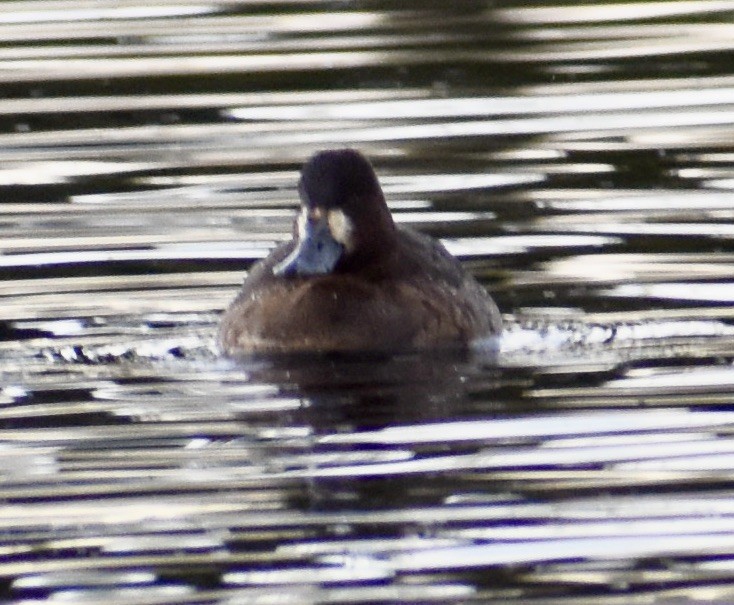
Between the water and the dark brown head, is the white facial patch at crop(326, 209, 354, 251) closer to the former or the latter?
the dark brown head

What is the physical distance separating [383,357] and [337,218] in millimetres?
742

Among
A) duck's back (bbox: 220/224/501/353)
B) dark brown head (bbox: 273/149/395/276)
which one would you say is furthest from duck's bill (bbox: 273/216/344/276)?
duck's back (bbox: 220/224/501/353)

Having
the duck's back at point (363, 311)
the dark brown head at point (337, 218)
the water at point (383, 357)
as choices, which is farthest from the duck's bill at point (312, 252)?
the water at point (383, 357)

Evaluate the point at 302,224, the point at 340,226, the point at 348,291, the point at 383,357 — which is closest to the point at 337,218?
the point at 340,226

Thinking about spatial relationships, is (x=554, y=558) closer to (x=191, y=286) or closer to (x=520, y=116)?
(x=191, y=286)

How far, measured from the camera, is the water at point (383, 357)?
7.85m

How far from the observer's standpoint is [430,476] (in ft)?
28.7

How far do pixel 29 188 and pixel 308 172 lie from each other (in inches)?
154

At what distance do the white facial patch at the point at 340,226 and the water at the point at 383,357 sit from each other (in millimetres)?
680

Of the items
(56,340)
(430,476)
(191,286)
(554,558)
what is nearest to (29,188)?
(191,286)

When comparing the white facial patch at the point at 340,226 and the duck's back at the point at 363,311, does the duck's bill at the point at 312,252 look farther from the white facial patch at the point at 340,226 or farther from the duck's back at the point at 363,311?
the duck's back at the point at 363,311

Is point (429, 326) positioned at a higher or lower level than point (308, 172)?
lower

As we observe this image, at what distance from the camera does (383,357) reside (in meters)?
11.3

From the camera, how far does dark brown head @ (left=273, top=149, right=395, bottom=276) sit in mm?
11477
